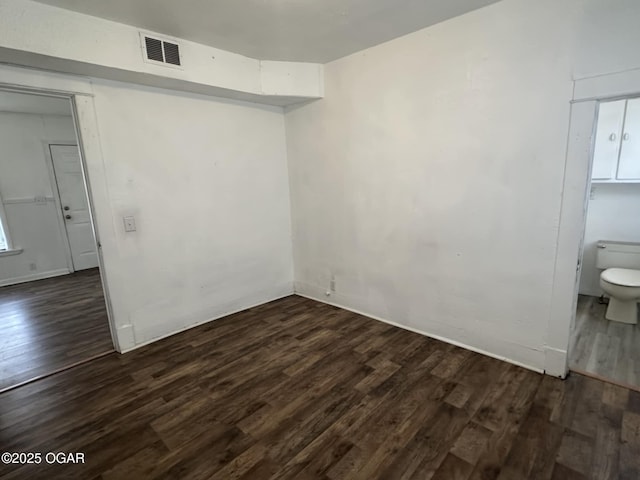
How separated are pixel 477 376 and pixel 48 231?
6696mm

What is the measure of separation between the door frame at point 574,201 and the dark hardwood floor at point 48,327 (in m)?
3.72

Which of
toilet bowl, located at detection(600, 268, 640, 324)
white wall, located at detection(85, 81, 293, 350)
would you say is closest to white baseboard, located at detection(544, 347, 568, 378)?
toilet bowl, located at detection(600, 268, 640, 324)

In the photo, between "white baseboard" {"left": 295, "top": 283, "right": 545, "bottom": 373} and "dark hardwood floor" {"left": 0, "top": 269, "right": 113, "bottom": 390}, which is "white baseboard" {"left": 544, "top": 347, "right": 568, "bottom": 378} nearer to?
"white baseboard" {"left": 295, "top": 283, "right": 545, "bottom": 373}

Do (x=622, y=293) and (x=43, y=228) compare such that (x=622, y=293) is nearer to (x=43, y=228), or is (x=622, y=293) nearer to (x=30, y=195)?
(x=43, y=228)

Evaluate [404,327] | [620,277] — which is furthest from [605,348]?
[404,327]

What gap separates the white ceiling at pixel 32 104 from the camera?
4.08 m

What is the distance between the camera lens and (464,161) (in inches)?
96.8

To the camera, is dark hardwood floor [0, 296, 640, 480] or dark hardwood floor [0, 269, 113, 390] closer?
dark hardwood floor [0, 296, 640, 480]

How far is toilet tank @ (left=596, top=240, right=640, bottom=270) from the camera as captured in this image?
327 cm

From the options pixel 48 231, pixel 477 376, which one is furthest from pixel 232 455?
pixel 48 231

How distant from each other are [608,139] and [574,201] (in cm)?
194

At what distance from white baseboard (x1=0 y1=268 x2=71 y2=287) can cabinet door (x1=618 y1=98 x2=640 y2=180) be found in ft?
26.6

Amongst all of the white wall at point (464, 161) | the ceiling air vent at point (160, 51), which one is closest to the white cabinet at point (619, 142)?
the white wall at point (464, 161)

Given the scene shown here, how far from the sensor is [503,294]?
7.92ft
